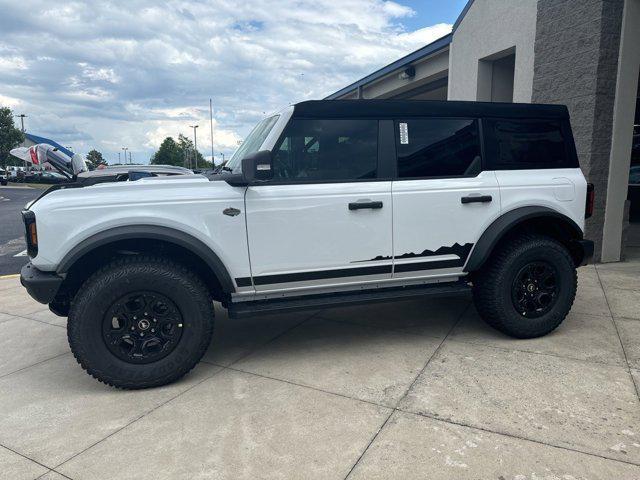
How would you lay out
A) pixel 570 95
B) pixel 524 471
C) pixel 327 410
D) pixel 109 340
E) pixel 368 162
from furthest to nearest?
pixel 570 95, pixel 368 162, pixel 109 340, pixel 327 410, pixel 524 471

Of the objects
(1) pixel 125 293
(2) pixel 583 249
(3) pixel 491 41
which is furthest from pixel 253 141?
(3) pixel 491 41

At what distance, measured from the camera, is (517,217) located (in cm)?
377

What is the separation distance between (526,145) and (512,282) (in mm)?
1165

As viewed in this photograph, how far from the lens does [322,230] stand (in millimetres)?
3432

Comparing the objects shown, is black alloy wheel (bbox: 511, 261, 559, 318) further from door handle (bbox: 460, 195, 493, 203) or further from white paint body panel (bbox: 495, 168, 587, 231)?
door handle (bbox: 460, 195, 493, 203)

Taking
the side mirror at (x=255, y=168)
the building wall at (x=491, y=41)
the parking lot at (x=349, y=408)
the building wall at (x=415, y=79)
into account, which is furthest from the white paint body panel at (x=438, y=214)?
the building wall at (x=415, y=79)

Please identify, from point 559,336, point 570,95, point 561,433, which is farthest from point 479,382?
point 570,95

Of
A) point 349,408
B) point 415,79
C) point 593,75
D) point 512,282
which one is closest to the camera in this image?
point 349,408

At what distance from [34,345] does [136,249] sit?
180 centimetres

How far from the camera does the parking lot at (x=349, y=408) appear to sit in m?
2.38

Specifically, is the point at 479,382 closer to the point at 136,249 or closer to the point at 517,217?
the point at 517,217

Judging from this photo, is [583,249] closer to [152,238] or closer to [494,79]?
[152,238]

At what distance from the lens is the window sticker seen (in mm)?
3674

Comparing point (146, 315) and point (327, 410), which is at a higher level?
point (146, 315)
